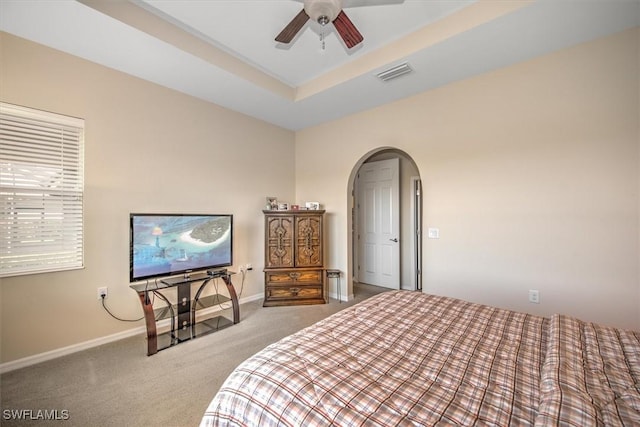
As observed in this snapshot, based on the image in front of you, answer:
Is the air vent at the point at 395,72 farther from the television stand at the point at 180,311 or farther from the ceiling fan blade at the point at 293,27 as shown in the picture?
the television stand at the point at 180,311

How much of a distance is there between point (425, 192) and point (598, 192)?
146 centimetres

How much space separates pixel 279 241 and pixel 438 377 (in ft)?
9.61

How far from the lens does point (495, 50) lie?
2381mm

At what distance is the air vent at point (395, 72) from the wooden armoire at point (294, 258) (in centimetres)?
188

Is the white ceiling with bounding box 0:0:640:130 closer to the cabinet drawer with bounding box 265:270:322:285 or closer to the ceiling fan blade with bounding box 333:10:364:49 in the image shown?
the ceiling fan blade with bounding box 333:10:364:49

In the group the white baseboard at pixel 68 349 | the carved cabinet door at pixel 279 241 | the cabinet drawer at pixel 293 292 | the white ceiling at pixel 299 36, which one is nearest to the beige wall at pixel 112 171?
the white baseboard at pixel 68 349

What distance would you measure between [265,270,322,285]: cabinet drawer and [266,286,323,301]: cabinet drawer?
70 millimetres

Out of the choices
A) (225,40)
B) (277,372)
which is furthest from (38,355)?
(225,40)

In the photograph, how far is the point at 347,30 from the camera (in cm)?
186

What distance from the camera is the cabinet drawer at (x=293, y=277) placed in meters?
3.71

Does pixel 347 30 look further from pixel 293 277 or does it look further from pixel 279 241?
pixel 293 277

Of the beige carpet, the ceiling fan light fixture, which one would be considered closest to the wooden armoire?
the beige carpet

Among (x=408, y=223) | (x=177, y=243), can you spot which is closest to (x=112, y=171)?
(x=177, y=243)

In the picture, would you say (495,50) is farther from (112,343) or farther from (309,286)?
(112,343)
